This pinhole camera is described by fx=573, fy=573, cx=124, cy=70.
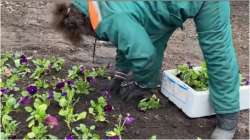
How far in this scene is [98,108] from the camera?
2994mm

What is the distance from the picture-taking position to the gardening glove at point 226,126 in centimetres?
292

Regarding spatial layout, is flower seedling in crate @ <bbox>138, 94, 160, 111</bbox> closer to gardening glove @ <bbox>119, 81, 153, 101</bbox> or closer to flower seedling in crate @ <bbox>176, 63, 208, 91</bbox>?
gardening glove @ <bbox>119, 81, 153, 101</bbox>

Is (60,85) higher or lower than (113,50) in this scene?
lower

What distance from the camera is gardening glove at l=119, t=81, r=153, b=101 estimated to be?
10.1 ft

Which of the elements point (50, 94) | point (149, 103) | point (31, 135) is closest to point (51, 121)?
point (31, 135)

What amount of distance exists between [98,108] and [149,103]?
332 millimetres

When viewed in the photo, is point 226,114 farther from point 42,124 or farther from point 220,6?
point 42,124

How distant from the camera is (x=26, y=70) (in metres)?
3.53

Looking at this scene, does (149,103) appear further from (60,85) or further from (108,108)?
(60,85)

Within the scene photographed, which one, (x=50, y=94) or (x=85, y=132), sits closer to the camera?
(x=85, y=132)

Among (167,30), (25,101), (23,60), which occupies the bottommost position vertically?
(25,101)

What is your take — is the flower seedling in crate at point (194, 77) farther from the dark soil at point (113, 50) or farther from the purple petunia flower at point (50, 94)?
the purple petunia flower at point (50, 94)

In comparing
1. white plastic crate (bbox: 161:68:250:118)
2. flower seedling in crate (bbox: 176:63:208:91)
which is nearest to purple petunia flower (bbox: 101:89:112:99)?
white plastic crate (bbox: 161:68:250:118)

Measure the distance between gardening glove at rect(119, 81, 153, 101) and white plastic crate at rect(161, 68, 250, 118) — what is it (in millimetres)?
120
